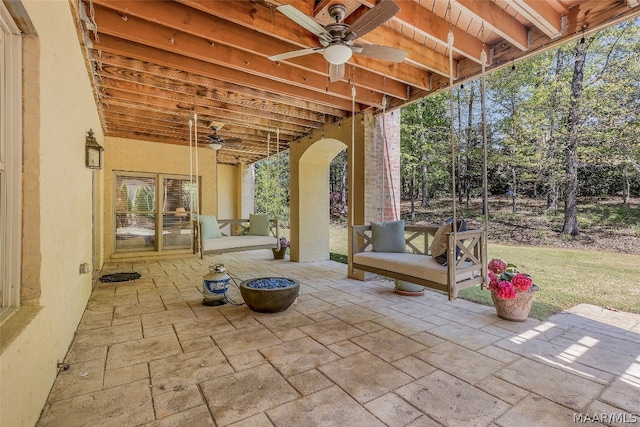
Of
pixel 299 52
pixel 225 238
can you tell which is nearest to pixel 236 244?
pixel 225 238

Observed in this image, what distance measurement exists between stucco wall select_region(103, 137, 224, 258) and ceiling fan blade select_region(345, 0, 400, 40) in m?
6.06

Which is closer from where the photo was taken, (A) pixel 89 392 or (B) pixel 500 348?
(A) pixel 89 392

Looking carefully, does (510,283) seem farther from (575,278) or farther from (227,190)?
(227,190)

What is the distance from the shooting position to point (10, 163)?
1.44 m

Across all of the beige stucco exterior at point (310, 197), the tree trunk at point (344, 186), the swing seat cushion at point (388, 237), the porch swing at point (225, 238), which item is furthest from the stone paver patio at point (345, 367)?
the tree trunk at point (344, 186)

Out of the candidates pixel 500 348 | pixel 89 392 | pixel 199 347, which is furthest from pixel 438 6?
pixel 89 392

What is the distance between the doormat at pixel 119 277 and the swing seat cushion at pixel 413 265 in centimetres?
377

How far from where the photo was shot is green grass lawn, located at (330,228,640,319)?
348 centimetres

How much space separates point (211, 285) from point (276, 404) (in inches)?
81.3

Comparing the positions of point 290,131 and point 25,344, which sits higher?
point 290,131

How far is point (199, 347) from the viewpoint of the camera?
2453mm

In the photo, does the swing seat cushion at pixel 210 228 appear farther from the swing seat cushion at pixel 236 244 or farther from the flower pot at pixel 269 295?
the flower pot at pixel 269 295

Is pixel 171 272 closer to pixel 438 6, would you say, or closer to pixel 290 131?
pixel 290 131

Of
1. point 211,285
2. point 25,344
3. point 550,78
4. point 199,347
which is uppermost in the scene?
point 550,78
